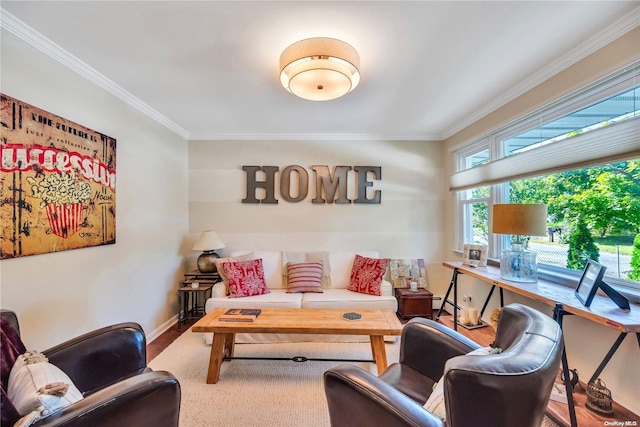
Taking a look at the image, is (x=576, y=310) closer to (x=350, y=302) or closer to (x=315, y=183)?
(x=350, y=302)

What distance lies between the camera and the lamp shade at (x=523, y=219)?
191cm

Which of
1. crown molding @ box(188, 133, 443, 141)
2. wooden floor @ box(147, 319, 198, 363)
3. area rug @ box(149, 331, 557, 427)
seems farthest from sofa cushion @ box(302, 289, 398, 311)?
crown molding @ box(188, 133, 443, 141)

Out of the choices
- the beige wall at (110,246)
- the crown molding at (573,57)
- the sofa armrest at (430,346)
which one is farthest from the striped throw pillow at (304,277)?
the crown molding at (573,57)

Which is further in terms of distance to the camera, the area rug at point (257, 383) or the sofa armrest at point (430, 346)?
the area rug at point (257, 383)

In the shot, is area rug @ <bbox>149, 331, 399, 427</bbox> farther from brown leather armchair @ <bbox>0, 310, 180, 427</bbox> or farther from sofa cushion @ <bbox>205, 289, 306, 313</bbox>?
brown leather armchair @ <bbox>0, 310, 180, 427</bbox>

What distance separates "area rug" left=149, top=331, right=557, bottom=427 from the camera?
1.76m

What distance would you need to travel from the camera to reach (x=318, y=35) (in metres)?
1.70

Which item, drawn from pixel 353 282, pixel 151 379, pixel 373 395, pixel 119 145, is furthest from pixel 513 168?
pixel 119 145

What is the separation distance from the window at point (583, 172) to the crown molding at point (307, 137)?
1.19 metres

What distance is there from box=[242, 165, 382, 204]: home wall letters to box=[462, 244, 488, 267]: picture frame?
132 cm

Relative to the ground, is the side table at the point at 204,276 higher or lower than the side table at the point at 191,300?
higher

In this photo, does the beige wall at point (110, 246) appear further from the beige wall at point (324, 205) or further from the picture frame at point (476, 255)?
the picture frame at point (476, 255)

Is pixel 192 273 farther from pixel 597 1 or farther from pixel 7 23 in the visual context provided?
pixel 597 1

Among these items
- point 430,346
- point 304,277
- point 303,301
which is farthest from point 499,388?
point 304,277
